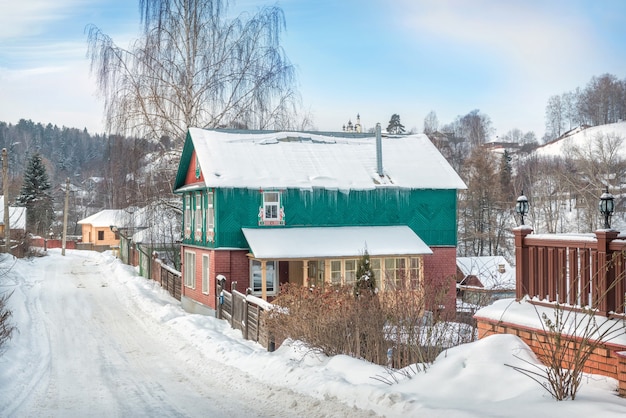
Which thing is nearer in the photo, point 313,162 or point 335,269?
point 335,269

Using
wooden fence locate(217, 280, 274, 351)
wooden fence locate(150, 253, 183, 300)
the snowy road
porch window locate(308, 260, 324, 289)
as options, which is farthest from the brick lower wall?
wooden fence locate(150, 253, 183, 300)

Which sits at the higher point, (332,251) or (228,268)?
(332,251)

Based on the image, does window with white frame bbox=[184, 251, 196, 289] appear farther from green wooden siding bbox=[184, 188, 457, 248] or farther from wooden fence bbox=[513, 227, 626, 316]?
wooden fence bbox=[513, 227, 626, 316]

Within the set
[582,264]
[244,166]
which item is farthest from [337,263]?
[582,264]

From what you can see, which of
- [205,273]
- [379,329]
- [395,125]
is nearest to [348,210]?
[205,273]

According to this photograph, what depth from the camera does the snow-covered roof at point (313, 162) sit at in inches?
855

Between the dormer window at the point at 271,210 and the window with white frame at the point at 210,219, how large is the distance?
5.54ft

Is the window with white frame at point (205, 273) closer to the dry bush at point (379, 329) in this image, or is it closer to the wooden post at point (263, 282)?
the wooden post at point (263, 282)

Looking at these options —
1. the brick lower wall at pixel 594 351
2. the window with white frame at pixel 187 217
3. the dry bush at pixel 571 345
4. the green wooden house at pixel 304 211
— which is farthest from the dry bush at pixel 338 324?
A: the window with white frame at pixel 187 217

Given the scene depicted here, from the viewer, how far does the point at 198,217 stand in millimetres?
23391

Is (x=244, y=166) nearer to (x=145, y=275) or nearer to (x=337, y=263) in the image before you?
(x=337, y=263)

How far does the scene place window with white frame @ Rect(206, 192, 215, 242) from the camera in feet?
70.6

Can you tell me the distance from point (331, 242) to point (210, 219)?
4404 mm

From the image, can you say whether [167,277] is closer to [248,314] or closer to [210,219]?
[210,219]
